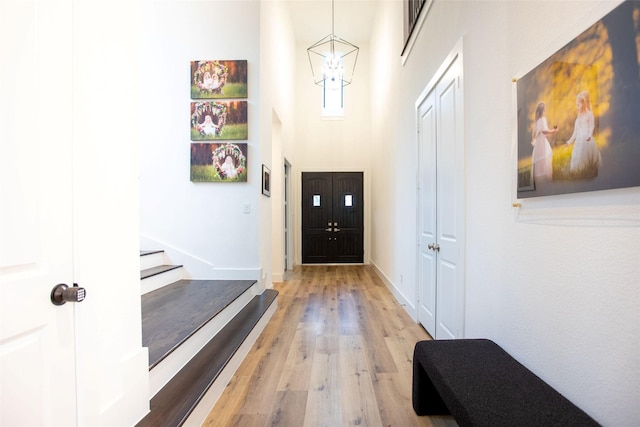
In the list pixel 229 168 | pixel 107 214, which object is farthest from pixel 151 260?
pixel 107 214

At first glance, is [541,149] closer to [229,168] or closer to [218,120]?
[229,168]

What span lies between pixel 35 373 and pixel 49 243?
0.42m

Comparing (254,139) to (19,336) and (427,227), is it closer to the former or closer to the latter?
(427,227)

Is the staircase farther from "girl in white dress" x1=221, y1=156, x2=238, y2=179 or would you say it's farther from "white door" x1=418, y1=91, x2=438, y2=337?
"white door" x1=418, y1=91, x2=438, y2=337

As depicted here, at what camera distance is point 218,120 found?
3.80m

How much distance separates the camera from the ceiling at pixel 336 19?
631 centimetres

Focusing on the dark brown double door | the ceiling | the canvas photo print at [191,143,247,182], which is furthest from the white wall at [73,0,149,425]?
the dark brown double door

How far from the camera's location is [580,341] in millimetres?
1150

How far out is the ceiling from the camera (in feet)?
20.7

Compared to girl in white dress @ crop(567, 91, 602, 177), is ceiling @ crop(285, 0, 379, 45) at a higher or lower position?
higher

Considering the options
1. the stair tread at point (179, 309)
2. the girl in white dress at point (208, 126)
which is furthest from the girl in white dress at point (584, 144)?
the girl in white dress at point (208, 126)

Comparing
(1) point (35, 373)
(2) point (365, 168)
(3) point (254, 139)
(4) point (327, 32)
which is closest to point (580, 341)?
(1) point (35, 373)

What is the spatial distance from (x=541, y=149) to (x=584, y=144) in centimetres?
24

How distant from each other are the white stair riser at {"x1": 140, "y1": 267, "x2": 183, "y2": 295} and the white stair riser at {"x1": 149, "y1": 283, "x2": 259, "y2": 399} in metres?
0.91
